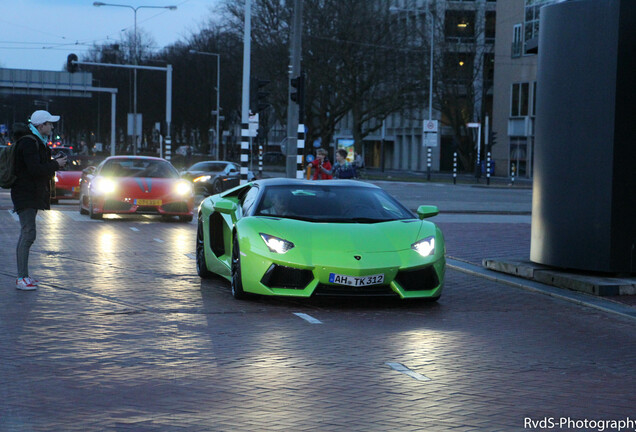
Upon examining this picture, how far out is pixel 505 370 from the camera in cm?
740

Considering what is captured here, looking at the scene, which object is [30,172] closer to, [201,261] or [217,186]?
[201,261]

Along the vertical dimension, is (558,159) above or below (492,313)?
above

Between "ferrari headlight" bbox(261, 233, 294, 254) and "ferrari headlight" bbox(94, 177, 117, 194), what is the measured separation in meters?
12.4

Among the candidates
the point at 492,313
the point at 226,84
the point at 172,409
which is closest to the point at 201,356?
the point at 172,409

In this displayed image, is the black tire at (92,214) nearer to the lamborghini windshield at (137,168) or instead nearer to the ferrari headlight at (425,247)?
the lamborghini windshield at (137,168)

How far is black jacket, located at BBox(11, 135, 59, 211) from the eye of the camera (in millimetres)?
10977

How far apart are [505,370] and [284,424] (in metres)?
2.17

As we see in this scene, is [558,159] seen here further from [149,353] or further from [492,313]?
[149,353]

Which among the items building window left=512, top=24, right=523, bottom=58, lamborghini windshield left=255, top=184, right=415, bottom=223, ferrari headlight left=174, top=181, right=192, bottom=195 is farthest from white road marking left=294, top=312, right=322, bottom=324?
building window left=512, top=24, right=523, bottom=58

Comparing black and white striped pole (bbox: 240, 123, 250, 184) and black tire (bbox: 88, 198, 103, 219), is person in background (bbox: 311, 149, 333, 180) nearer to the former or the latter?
black tire (bbox: 88, 198, 103, 219)

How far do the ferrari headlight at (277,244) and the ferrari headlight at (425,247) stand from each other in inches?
46.4

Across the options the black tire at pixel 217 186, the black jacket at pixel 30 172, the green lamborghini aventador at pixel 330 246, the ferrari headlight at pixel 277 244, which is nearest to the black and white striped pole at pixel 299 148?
the black tire at pixel 217 186

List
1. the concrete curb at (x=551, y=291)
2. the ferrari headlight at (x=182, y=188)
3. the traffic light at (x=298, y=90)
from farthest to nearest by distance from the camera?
1. the traffic light at (x=298, y=90)
2. the ferrari headlight at (x=182, y=188)
3. the concrete curb at (x=551, y=291)

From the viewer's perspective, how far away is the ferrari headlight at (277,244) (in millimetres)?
10266
